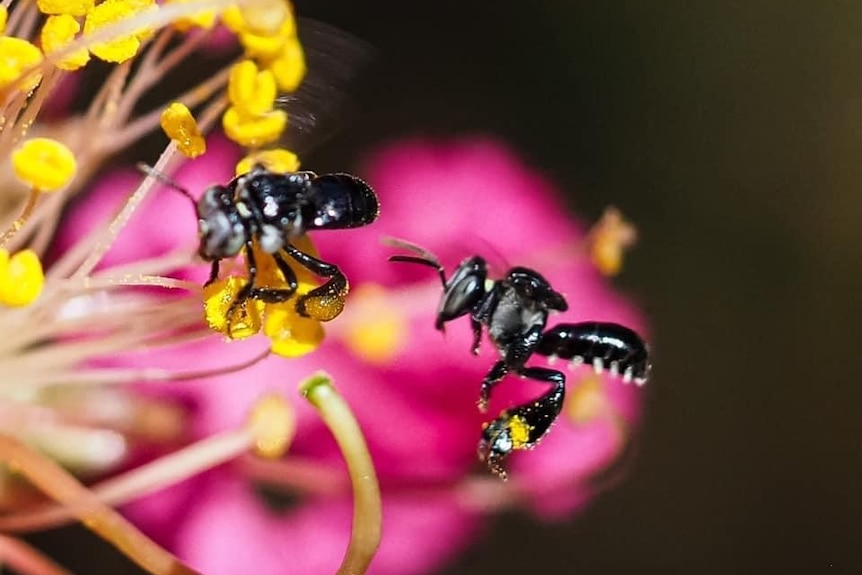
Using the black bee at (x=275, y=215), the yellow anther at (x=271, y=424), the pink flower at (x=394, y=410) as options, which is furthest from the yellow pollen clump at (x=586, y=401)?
the black bee at (x=275, y=215)

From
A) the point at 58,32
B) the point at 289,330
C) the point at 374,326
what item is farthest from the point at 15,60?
the point at 374,326

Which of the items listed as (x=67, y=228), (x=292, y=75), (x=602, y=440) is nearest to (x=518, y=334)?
(x=292, y=75)

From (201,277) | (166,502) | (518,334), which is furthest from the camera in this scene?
(166,502)

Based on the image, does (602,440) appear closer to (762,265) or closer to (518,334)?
(762,265)

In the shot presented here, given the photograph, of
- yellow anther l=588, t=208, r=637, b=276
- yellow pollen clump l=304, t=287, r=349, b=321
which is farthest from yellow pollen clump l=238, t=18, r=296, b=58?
yellow anther l=588, t=208, r=637, b=276

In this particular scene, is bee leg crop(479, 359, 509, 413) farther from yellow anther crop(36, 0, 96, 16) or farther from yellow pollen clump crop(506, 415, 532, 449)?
yellow anther crop(36, 0, 96, 16)

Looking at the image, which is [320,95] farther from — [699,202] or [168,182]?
[699,202]

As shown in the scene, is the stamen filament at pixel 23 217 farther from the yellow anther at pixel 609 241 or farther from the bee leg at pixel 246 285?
the yellow anther at pixel 609 241
